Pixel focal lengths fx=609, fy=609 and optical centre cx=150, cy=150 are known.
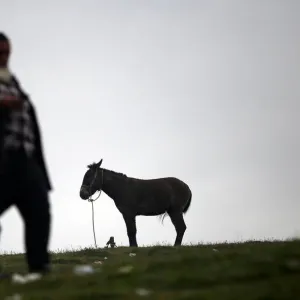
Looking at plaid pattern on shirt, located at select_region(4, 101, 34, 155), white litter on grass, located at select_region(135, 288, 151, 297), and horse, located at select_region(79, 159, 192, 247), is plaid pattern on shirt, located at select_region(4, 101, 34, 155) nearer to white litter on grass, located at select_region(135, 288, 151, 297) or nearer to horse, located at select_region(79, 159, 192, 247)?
white litter on grass, located at select_region(135, 288, 151, 297)

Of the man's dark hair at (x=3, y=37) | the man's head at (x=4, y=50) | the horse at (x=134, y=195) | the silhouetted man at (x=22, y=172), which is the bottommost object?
the horse at (x=134, y=195)

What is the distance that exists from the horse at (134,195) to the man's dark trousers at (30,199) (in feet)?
42.1

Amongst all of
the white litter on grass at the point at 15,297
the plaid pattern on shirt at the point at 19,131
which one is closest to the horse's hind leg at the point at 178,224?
the plaid pattern on shirt at the point at 19,131

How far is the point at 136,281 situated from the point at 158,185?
587 inches

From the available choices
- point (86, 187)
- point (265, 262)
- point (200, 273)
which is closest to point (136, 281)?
point (200, 273)

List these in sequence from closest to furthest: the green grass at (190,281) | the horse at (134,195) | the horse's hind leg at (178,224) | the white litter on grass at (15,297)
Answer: the green grass at (190,281)
the white litter on grass at (15,297)
the horse at (134,195)
the horse's hind leg at (178,224)

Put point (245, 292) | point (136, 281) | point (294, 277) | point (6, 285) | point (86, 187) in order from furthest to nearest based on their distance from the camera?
point (86, 187), point (6, 285), point (136, 281), point (294, 277), point (245, 292)

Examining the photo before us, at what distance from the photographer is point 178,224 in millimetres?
20891

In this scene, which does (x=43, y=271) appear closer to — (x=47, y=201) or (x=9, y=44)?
(x=47, y=201)

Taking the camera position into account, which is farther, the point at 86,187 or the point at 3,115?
the point at 86,187

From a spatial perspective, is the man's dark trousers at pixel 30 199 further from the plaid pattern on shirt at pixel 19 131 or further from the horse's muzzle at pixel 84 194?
the horse's muzzle at pixel 84 194

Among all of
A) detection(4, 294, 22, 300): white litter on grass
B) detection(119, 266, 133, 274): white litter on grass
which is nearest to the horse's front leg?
detection(119, 266, 133, 274): white litter on grass

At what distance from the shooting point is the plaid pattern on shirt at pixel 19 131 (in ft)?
22.0

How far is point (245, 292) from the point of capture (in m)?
4.85
